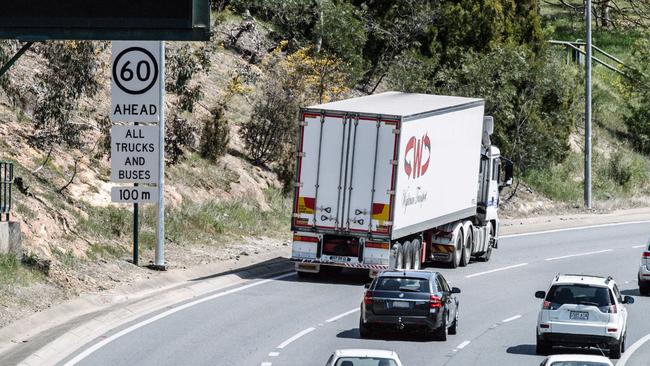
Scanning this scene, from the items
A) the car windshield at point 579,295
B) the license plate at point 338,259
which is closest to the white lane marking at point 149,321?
A: the license plate at point 338,259

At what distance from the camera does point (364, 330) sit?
28.6 meters

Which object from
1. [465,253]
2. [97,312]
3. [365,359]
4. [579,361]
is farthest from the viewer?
[465,253]

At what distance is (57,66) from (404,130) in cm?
996

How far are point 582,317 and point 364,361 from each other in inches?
339

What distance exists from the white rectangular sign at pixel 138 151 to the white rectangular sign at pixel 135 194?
0.23 meters

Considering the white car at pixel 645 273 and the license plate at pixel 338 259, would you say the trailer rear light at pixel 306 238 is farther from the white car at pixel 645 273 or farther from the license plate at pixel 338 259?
the white car at pixel 645 273

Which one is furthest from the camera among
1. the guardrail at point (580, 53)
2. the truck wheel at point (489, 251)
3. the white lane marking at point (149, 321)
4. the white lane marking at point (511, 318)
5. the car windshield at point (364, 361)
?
the guardrail at point (580, 53)

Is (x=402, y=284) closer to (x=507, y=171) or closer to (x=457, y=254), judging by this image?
(x=457, y=254)

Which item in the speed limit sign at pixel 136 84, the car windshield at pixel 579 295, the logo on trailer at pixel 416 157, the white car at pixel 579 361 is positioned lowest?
the white car at pixel 579 361

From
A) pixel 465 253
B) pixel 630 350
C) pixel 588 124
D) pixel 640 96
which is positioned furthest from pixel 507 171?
pixel 640 96

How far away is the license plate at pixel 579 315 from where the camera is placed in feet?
87.8

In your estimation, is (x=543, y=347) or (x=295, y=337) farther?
(x=295, y=337)

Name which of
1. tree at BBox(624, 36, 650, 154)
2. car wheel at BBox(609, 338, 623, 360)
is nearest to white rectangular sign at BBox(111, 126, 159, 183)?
car wheel at BBox(609, 338, 623, 360)

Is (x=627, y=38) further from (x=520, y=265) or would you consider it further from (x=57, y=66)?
(x=57, y=66)
